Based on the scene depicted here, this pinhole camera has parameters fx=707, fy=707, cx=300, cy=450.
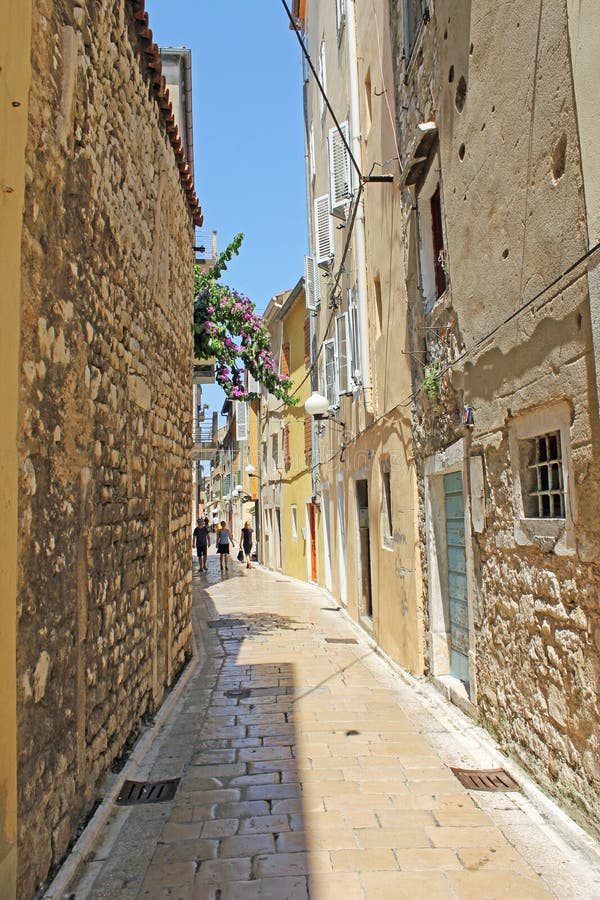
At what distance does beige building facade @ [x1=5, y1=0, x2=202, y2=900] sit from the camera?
2.84m

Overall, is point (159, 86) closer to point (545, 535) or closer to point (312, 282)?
point (545, 535)

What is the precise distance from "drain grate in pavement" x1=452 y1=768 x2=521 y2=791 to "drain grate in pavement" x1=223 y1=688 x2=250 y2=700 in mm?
2588

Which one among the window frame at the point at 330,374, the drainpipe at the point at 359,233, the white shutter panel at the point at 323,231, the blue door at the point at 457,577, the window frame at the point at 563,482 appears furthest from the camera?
the white shutter panel at the point at 323,231

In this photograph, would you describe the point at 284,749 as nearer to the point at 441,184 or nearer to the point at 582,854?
the point at 582,854

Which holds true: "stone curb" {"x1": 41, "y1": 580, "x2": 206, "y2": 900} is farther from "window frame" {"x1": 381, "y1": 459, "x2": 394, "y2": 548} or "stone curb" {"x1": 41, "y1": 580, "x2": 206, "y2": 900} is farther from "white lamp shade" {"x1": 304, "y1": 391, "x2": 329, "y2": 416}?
"white lamp shade" {"x1": 304, "y1": 391, "x2": 329, "y2": 416}

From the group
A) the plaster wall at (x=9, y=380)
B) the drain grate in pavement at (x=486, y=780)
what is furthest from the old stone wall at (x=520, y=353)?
the plaster wall at (x=9, y=380)

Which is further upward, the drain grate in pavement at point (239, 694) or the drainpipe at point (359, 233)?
the drainpipe at point (359, 233)

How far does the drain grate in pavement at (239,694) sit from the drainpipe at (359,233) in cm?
435

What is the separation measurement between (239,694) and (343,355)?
20.4ft

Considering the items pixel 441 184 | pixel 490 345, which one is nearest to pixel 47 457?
pixel 490 345

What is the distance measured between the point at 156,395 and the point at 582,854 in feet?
15.0

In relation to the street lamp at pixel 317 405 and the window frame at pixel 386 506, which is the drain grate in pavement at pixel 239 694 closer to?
the window frame at pixel 386 506

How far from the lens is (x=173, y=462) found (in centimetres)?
718

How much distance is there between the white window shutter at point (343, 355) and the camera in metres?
10.9
